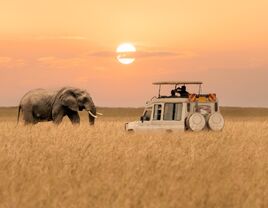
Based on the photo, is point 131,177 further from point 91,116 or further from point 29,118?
point 29,118

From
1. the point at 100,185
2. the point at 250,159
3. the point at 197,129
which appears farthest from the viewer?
the point at 197,129

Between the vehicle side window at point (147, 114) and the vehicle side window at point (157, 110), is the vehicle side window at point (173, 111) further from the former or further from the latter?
the vehicle side window at point (147, 114)

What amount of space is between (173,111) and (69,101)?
1025 cm

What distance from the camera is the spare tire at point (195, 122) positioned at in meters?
17.4

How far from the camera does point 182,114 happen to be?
17688 millimetres

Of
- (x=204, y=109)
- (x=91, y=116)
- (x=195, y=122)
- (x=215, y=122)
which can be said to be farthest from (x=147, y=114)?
(x=91, y=116)

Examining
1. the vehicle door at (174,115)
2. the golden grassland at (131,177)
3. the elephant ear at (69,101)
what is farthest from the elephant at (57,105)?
the golden grassland at (131,177)

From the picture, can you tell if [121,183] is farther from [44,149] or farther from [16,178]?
[44,149]

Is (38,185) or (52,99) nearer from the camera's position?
(38,185)

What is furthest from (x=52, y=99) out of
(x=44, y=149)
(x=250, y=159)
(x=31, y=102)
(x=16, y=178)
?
(x=16, y=178)

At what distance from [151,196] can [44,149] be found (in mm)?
5685

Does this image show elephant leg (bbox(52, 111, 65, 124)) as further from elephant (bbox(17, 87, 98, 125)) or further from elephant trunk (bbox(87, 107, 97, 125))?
elephant trunk (bbox(87, 107, 97, 125))

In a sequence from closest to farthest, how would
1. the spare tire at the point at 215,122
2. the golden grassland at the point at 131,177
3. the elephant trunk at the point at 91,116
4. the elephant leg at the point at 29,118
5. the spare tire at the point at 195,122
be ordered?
the golden grassland at the point at 131,177 < the spare tire at the point at 195,122 < the spare tire at the point at 215,122 < the elephant trunk at the point at 91,116 < the elephant leg at the point at 29,118

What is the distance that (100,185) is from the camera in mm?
7469
